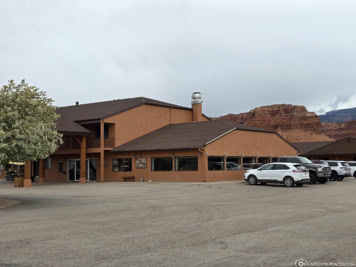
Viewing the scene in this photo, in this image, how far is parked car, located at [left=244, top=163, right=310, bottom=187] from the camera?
27.5m

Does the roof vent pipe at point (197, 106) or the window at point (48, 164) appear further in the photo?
the roof vent pipe at point (197, 106)

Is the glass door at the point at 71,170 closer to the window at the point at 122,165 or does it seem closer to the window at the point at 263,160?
the window at the point at 122,165

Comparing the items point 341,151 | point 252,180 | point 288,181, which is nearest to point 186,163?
point 252,180

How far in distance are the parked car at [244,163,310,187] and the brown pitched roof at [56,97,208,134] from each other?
571 inches

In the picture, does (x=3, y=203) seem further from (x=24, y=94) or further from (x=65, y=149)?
(x=65, y=149)

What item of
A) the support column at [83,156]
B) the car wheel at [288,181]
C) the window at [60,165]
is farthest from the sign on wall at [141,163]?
the car wheel at [288,181]

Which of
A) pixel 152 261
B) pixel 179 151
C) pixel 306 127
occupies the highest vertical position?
pixel 306 127

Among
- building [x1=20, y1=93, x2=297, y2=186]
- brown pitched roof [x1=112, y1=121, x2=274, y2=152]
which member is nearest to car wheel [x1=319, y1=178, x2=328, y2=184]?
building [x1=20, y1=93, x2=297, y2=186]

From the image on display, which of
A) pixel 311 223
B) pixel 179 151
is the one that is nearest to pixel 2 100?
pixel 311 223

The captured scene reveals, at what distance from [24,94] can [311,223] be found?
1309 cm

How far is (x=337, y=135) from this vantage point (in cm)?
14875

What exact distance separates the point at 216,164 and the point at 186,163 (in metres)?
2.37

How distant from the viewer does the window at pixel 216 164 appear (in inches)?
1334

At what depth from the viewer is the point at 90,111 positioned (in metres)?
42.4
